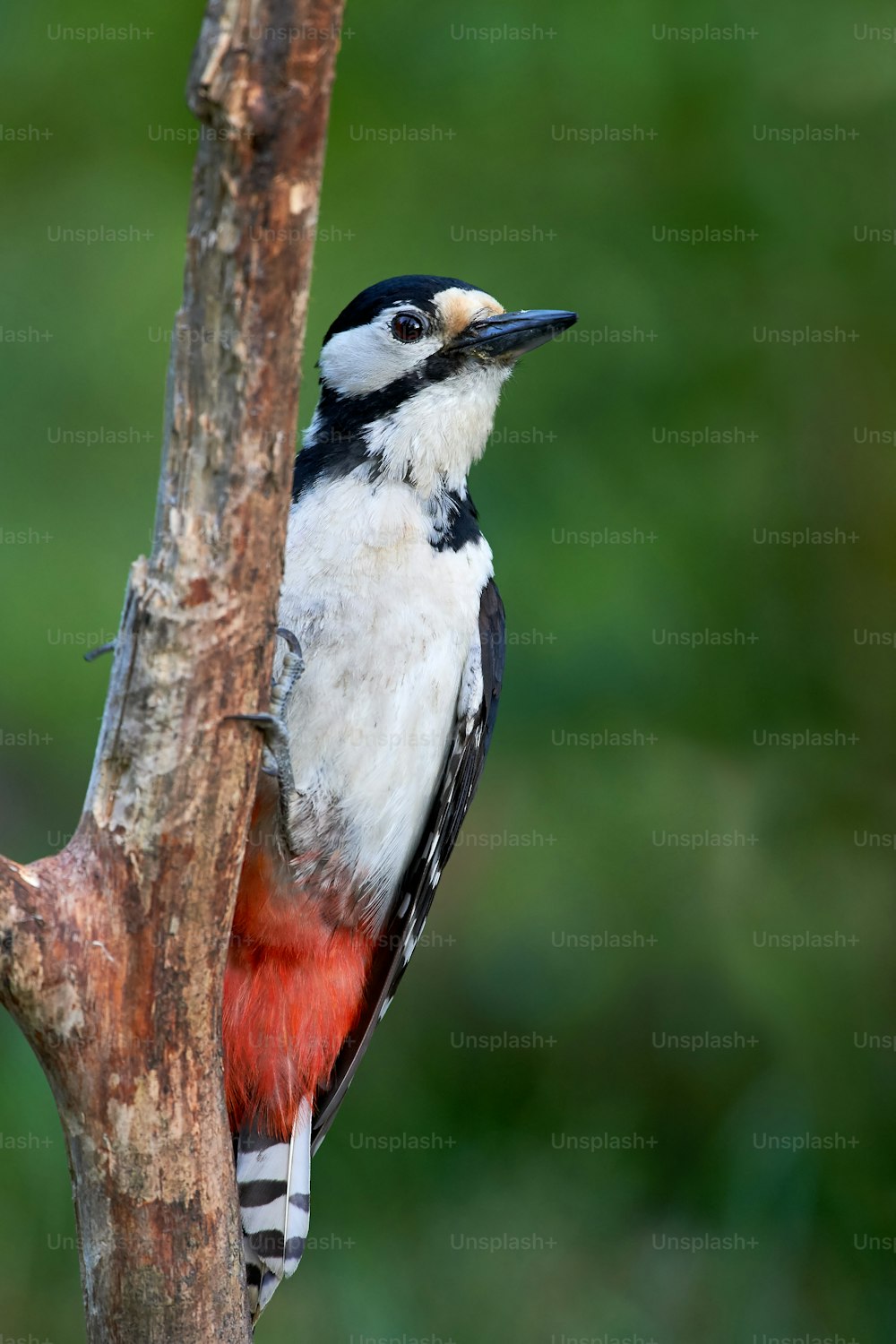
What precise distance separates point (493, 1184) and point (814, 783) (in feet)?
6.27

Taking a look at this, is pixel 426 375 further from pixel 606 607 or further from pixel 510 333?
pixel 606 607

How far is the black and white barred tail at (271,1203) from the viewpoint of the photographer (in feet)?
10.7

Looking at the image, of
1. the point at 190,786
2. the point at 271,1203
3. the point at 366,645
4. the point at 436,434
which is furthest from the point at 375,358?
the point at 271,1203

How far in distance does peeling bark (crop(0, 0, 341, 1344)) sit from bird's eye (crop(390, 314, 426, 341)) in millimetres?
1357

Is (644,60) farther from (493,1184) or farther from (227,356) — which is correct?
(493,1184)

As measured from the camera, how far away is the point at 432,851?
11.7 ft

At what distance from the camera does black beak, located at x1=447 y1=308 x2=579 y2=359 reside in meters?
3.45

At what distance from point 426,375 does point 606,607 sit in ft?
5.06

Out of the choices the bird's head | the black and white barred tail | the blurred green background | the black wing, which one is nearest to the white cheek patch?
the bird's head

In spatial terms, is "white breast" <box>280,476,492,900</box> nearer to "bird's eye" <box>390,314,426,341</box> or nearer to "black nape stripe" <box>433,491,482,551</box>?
"black nape stripe" <box>433,491,482,551</box>

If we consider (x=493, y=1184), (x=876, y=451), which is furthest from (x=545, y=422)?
(x=493, y=1184)

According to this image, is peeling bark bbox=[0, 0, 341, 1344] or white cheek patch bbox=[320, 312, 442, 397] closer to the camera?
peeling bark bbox=[0, 0, 341, 1344]

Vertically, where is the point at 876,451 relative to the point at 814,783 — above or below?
above

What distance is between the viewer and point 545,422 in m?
5.09
